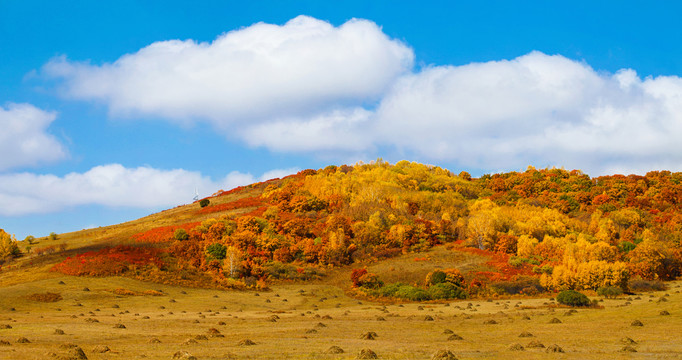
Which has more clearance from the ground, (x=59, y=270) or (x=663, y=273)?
(x=59, y=270)

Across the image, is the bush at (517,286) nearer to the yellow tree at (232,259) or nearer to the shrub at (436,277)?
the shrub at (436,277)

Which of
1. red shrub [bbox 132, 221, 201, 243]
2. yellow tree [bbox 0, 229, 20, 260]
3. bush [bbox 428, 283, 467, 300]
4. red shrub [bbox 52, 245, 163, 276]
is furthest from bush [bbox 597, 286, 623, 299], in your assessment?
yellow tree [bbox 0, 229, 20, 260]

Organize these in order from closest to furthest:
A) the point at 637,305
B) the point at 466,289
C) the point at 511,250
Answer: the point at 637,305 < the point at 466,289 < the point at 511,250

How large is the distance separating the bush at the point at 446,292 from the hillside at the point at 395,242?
0.49ft

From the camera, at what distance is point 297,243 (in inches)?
2694

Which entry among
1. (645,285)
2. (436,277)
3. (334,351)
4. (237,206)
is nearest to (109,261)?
(237,206)

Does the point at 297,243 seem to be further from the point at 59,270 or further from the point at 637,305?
the point at 637,305

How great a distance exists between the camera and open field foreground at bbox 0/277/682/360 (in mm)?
20188

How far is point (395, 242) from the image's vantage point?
69812mm

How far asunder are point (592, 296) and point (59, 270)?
51.1 metres

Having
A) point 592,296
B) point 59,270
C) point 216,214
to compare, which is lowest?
point 592,296

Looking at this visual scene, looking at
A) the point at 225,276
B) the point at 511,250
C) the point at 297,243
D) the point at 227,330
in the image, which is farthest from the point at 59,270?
the point at 511,250

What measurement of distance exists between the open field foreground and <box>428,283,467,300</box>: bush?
2251 mm

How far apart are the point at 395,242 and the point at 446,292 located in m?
18.5
